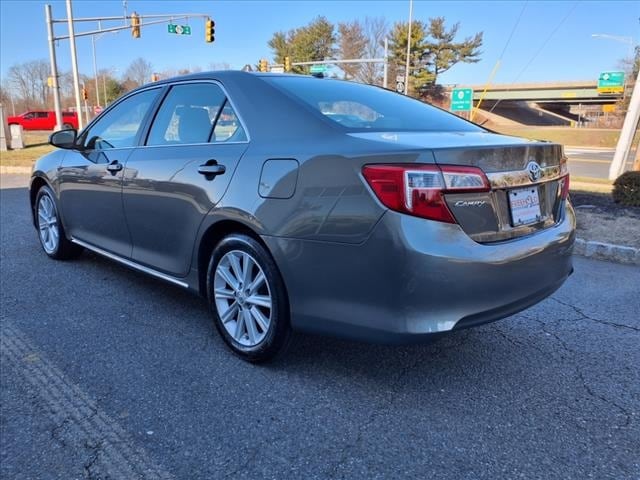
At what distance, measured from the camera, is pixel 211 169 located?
296 cm

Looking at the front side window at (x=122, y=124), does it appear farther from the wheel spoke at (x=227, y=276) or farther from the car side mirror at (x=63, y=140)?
the wheel spoke at (x=227, y=276)

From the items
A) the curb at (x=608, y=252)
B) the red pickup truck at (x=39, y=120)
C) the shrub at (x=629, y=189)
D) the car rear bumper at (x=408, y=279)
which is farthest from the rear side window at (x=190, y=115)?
the red pickup truck at (x=39, y=120)

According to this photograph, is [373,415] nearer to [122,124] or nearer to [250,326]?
[250,326]

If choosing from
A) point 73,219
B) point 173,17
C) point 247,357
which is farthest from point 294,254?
point 173,17

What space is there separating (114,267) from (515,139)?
3714mm

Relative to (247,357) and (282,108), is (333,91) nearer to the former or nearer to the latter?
(282,108)

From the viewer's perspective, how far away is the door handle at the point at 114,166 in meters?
3.80

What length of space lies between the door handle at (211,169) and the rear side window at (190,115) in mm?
195

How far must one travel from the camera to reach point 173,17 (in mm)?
21438

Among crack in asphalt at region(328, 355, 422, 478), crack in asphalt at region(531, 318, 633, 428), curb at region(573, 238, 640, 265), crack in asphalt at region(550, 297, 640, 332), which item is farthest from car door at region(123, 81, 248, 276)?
curb at region(573, 238, 640, 265)

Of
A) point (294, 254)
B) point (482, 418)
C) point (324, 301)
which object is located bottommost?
point (482, 418)

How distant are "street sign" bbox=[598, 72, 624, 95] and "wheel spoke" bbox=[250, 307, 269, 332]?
5629 centimetres

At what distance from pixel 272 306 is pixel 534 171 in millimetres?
1485

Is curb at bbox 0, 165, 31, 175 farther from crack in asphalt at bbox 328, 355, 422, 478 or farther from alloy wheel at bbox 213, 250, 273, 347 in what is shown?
crack in asphalt at bbox 328, 355, 422, 478
